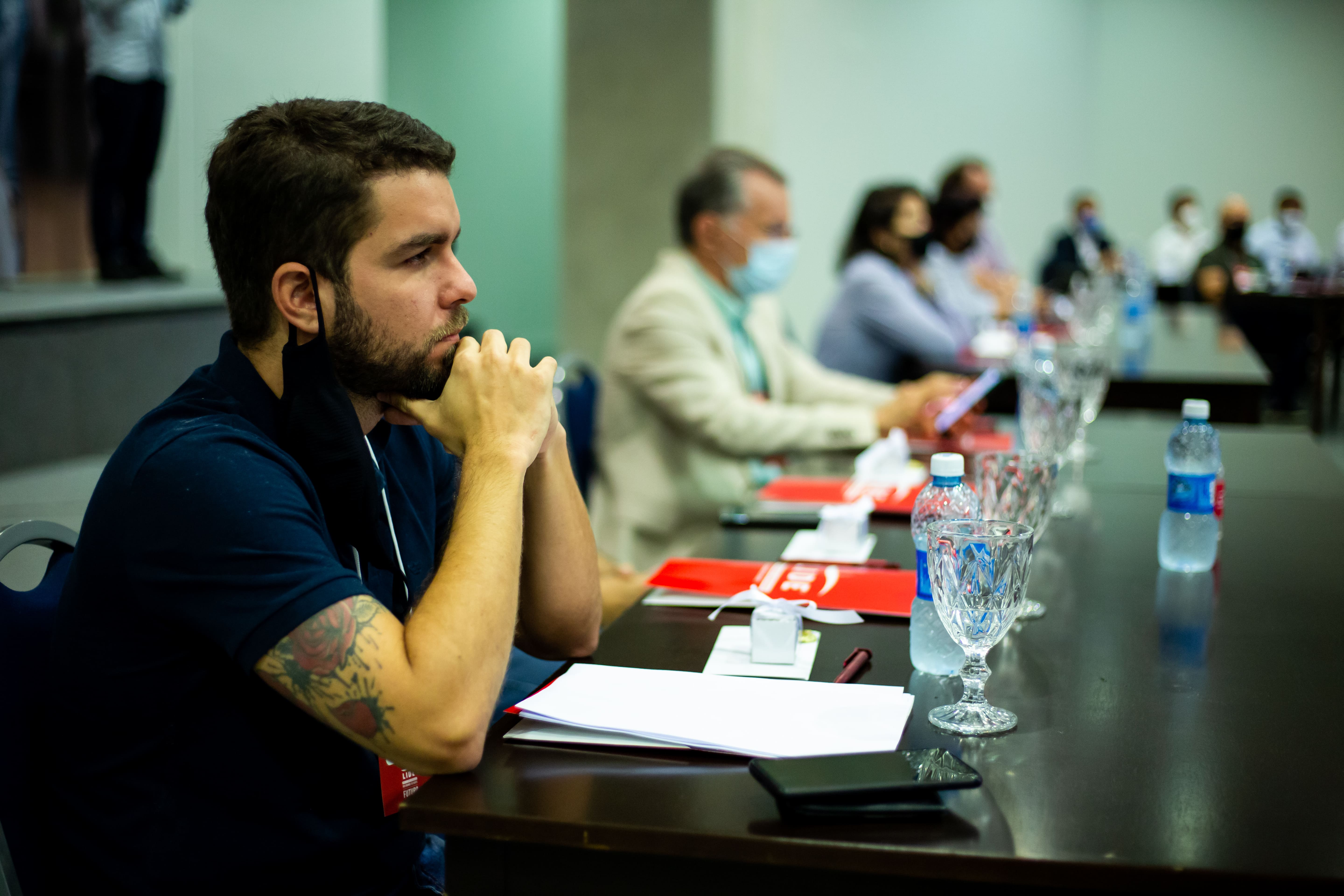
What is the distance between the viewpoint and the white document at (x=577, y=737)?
103 centimetres

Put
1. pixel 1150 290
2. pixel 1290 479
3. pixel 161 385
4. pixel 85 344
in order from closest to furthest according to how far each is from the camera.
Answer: pixel 1290 479
pixel 85 344
pixel 161 385
pixel 1150 290

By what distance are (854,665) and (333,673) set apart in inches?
21.0

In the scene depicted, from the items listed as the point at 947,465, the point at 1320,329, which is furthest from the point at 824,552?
the point at 1320,329

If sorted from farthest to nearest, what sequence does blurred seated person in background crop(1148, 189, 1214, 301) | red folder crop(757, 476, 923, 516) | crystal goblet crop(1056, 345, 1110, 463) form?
blurred seated person in background crop(1148, 189, 1214, 301) < crystal goblet crop(1056, 345, 1110, 463) < red folder crop(757, 476, 923, 516)

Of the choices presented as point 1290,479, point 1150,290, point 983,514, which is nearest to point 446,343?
point 983,514

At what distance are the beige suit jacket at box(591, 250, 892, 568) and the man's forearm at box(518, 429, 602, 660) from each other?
1280 mm

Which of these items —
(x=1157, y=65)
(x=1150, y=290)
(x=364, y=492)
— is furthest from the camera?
(x=1157, y=65)

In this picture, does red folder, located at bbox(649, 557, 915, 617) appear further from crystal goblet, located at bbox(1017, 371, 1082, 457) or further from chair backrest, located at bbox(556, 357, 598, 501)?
chair backrest, located at bbox(556, 357, 598, 501)

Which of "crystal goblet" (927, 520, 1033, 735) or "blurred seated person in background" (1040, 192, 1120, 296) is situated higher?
"blurred seated person in background" (1040, 192, 1120, 296)

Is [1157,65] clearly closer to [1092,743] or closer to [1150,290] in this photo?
[1150,290]

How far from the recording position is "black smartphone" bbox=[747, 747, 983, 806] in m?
0.89

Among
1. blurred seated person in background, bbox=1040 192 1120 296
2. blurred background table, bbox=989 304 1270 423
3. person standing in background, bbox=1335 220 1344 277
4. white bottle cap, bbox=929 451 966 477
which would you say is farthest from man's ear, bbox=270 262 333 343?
person standing in background, bbox=1335 220 1344 277

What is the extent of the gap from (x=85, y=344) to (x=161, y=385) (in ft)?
1.25

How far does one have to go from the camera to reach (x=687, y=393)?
268cm
